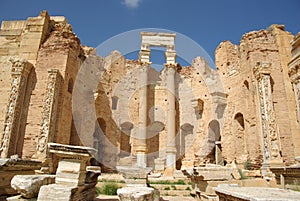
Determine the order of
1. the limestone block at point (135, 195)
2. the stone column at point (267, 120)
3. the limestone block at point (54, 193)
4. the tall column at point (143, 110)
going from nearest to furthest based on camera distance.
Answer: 1. the limestone block at point (135, 195)
2. the limestone block at point (54, 193)
3. the stone column at point (267, 120)
4. the tall column at point (143, 110)

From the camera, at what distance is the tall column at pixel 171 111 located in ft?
57.6

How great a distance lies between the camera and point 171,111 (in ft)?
61.6

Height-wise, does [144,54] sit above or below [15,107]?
above

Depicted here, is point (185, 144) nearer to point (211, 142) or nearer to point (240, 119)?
point (211, 142)

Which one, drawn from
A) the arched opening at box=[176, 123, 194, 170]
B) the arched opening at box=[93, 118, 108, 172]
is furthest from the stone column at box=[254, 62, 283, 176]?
the arched opening at box=[93, 118, 108, 172]

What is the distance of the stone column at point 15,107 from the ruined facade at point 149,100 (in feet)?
0.16

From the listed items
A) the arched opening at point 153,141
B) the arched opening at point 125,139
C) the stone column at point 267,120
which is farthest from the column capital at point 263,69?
the arched opening at point 125,139

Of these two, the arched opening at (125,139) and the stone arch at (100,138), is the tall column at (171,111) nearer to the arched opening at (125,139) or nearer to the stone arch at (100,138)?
the arched opening at (125,139)

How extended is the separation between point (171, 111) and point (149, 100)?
2.57 meters

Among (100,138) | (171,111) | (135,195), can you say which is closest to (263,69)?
(171,111)

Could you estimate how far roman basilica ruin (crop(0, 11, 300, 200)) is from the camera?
11.7 m

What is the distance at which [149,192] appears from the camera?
4.68 metres

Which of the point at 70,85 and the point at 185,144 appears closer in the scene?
the point at 70,85

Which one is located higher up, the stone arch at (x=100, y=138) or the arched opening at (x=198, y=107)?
the arched opening at (x=198, y=107)
